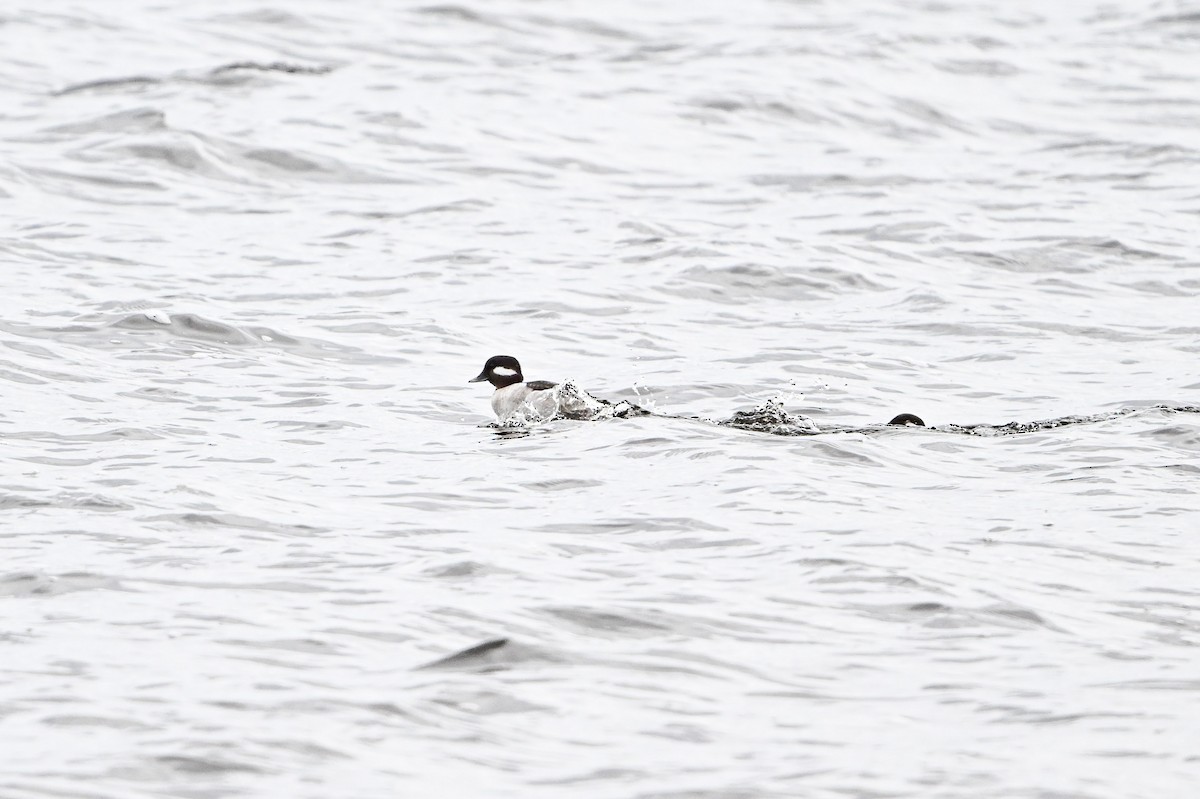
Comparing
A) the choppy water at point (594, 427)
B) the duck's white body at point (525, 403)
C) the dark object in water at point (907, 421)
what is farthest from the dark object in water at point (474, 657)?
the dark object in water at point (907, 421)

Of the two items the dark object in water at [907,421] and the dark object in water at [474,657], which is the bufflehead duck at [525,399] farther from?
the dark object in water at [474,657]

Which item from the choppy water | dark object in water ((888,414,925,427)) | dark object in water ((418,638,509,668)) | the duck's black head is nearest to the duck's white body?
the choppy water

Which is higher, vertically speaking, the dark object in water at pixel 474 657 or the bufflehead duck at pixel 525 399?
the bufflehead duck at pixel 525 399

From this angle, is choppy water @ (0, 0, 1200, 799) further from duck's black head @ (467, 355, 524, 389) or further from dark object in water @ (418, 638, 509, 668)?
duck's black head @ (467, 355, 524, 389)

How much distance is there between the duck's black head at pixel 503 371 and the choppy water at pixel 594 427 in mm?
397

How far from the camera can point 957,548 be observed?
945 cm

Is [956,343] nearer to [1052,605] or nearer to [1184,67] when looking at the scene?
[1052,605]

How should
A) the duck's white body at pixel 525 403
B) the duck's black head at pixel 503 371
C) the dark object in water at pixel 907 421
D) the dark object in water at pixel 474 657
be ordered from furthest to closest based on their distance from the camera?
the duck's black head at pixel 503 371 < the duck's white body at pixel 525 403 < the dark object in water at pixel 907 421 < the dark object in water at pixel 474 657

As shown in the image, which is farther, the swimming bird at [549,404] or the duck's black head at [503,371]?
the duck's black head at [503,371]

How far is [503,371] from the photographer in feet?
42.3

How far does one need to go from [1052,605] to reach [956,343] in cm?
666

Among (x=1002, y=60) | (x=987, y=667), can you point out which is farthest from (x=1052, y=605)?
(x=1002, y=60)

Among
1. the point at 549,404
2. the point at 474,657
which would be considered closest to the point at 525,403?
the point at 549,404

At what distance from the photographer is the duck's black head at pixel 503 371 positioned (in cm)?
1286
